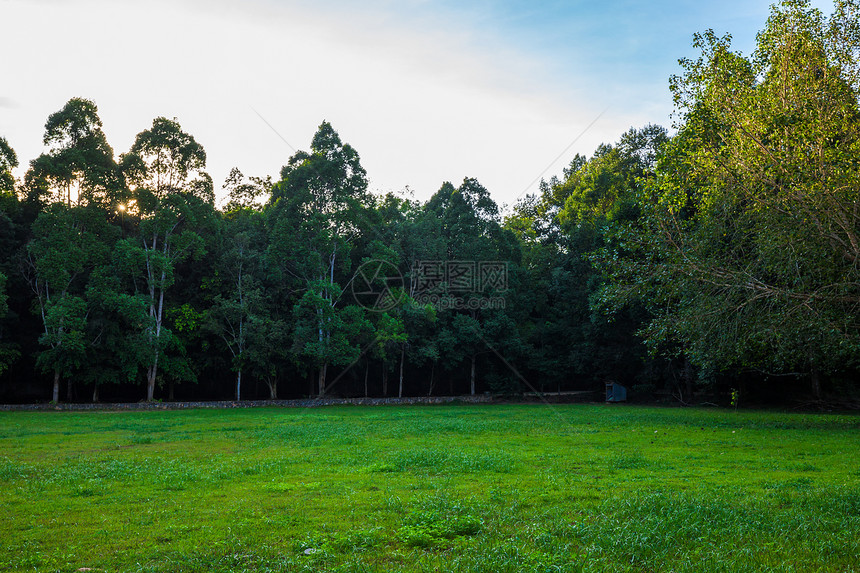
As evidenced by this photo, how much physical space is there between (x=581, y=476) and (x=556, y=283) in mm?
38107

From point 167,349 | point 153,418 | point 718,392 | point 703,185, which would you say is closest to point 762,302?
point 703,185

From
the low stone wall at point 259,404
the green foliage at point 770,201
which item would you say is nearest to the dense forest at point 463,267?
the green foliage at point 770,201

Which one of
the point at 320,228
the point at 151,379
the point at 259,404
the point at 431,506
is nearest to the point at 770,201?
the point at 431,506

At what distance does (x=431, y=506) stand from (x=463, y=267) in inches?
1610

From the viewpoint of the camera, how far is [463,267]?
48906 millimetres

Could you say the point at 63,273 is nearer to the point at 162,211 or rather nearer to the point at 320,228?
the point at 162,211

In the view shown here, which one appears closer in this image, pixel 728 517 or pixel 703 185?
pixel 728 517

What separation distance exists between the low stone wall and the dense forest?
194 cm

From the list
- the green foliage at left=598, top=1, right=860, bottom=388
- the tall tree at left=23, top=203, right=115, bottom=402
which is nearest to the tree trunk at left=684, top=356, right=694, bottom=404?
the green foliage at left=598, top=1, right=860, bottom=388

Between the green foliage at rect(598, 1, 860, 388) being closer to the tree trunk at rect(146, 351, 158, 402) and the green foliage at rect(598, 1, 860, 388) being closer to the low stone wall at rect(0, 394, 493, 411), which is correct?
the low stone wall at rect(0, 394, 493, 411)

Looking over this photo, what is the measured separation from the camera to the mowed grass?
622 centimetres

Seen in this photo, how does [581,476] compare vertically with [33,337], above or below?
below

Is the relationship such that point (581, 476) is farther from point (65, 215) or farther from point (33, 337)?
point (33, 337)

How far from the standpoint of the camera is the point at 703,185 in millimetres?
17359
